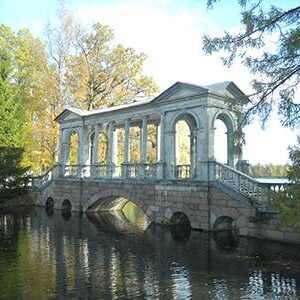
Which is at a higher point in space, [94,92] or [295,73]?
[94,92]

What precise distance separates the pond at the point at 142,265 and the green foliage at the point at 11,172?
9523 millimetres

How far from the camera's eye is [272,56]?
8.04 metres

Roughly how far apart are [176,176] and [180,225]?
2219 millimetres

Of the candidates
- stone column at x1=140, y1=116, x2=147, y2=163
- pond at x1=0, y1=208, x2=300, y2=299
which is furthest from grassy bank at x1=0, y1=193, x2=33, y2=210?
stone column at x1=140, y1=116, x2=147, y2=163

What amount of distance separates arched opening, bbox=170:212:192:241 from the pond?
3.2 inches

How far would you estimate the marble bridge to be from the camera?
15.2 m

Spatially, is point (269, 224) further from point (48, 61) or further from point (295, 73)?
point (48, 61)

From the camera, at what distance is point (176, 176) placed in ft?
61.6

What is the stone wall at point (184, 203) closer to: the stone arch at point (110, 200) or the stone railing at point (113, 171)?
the stone arch at point (110, 200)

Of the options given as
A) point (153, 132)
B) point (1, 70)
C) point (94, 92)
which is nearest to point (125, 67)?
point (94, 92)

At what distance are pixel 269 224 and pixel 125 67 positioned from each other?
18.9 meters

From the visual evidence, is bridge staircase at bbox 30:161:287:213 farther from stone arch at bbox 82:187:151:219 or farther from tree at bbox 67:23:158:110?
tree at bbox 67:23:158:110

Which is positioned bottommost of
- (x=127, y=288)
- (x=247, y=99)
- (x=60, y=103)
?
(x=127, y=288)

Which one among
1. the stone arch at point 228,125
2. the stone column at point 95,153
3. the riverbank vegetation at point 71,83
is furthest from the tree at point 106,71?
the stone arch at point 228,125
